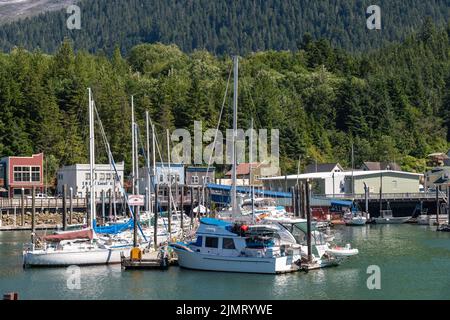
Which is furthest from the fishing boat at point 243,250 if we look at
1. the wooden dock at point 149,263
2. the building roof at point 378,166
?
the building roof at point 378,166

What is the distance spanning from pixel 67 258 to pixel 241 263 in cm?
1244

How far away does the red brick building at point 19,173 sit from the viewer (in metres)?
114

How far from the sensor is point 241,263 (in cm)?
5616

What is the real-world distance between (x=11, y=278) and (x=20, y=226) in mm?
45208

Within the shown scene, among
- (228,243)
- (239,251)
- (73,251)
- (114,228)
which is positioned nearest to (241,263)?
(239,251)

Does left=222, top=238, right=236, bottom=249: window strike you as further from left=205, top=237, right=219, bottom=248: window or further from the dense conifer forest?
the dense conifer forest

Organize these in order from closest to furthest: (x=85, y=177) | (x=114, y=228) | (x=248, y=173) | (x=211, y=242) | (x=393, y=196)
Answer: (x=211, y=242) < (x=114, y=228) < (x=85, y=177) < (x=393, y=196) < (x=248, y=173)

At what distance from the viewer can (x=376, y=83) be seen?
563 feet

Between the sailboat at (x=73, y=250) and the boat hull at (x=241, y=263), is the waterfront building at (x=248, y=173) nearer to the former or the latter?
the sailboat at (x=73, y=250)

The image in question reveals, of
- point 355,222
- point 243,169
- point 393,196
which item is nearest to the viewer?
point 355,222

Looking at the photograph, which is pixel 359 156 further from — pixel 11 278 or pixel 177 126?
pixel 11 278

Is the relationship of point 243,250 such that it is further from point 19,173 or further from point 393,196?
point 393,196

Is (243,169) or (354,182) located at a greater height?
(243,169)

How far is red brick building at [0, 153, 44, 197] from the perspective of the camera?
375ft
